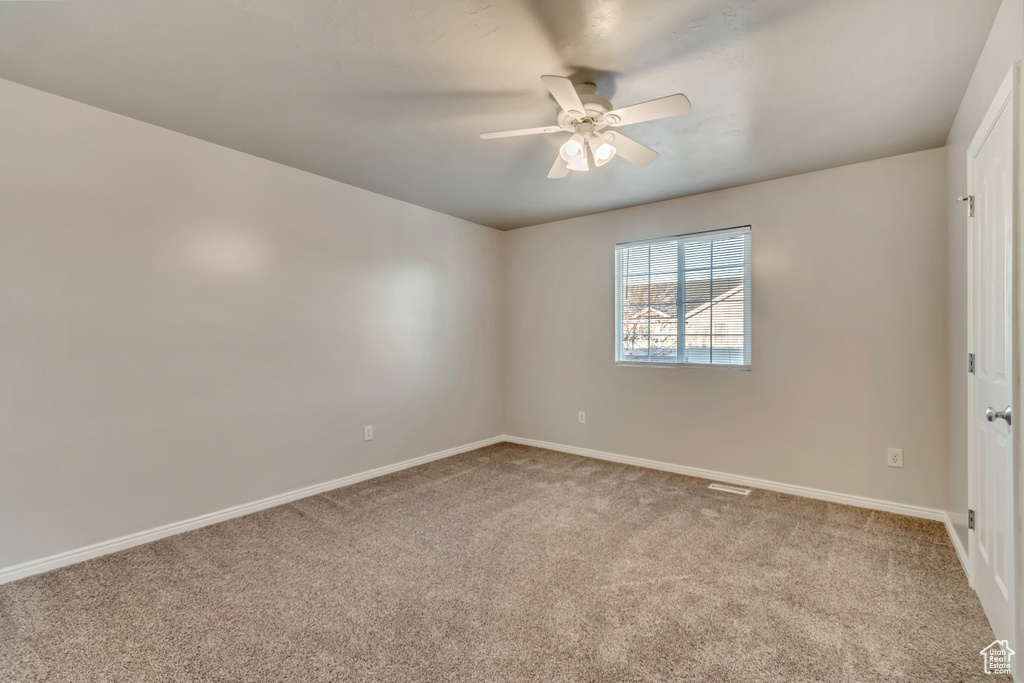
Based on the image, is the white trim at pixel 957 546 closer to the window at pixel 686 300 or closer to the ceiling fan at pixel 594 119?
the window at pixel 686 300

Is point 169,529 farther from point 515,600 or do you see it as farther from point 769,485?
point 769,485

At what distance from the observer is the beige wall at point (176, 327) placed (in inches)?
89.7

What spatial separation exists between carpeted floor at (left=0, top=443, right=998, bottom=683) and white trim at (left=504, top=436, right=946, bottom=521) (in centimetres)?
13

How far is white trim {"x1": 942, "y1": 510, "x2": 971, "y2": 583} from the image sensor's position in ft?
7.28

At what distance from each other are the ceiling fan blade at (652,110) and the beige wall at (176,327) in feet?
7.82

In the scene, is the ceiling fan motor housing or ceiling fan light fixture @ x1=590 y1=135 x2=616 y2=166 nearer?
the ceiling fan motor housing

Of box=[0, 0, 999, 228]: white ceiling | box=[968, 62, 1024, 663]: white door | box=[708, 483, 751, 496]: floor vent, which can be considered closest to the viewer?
box=[968, 62, 1024, 663]: white door

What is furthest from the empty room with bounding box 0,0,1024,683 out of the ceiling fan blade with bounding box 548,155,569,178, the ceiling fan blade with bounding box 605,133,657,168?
the ceiling fan blade with bounding box 548,155,569,178

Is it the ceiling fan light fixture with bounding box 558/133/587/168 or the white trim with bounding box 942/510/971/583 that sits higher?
the ceiling fan light fixture with bounding box 558/133/587/168

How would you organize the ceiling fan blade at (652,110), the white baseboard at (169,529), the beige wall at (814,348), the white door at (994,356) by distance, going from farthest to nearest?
the beige wall at (814,348)
the white baseboard at (169,529)
the ceiling fan blade at (652,110)
the white door at (994,356)

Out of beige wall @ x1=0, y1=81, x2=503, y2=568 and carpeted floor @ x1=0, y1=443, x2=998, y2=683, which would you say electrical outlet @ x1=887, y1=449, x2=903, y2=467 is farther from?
beige wall @ x1=0, y1=81, x2=503, y2=568

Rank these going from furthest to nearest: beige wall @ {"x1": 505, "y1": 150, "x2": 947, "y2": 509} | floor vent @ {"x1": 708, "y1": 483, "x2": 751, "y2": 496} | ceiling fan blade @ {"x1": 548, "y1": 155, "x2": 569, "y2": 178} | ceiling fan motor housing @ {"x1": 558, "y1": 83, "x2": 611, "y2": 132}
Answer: floor vent @ {"x1": 708, "y1": 483, "x2": 751, "y2": 496}, beige wall @ {"x1": 505, "y1": 150, "x2": 947, "y2": 509}, ceiling fan blade @ {"x1": 548, "y1": 155, "x2": 569, "y2": 178}, ceiling fan motor housing @ {"x1": 558, "y1": 83, "x2": 611, "y2": 132}

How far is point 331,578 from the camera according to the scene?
2.24 meters

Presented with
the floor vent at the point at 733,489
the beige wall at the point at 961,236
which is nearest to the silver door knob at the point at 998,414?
the beige wall at the point at 961,236
